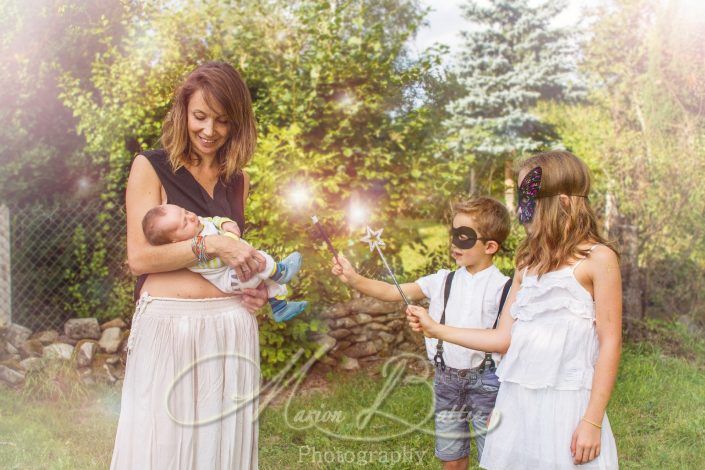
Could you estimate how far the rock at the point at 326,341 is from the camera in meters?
5.19

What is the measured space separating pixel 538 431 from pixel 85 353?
4.34 meters

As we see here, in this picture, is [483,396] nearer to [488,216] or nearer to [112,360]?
[488,216]

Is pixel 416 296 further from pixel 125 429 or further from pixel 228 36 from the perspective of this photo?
pixel 228 36

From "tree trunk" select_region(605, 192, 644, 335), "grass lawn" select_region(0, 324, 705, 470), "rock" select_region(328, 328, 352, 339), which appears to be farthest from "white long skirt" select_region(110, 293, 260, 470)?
"tree trunk" select_region(605, 192, 644, 335)

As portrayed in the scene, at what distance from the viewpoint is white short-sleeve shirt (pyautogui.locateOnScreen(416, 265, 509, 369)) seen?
8.32ft

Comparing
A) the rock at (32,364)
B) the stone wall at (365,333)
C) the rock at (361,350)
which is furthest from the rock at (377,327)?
the rock at (32,364)

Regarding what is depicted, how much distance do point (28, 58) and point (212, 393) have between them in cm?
577

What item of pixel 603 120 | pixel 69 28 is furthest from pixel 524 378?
pixel 603 120

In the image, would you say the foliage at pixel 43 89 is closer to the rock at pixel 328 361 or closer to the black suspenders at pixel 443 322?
the rock at pixel 328 361

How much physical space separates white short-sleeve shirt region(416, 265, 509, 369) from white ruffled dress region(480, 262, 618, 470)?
0.45 meters

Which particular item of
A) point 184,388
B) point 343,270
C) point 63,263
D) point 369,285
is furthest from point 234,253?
point 63,263

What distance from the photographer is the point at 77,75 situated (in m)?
6.71

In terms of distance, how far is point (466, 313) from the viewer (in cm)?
257

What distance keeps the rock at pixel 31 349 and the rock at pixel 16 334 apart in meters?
0.05
